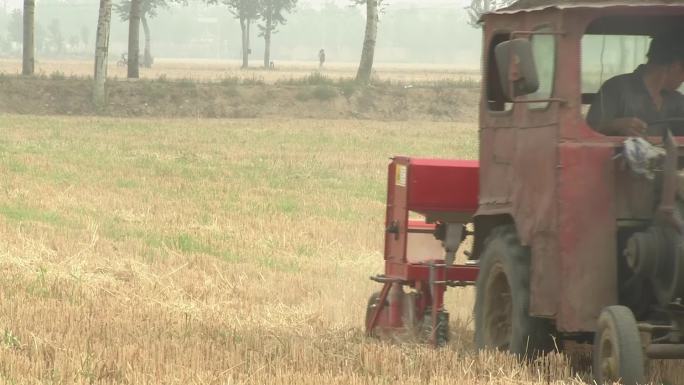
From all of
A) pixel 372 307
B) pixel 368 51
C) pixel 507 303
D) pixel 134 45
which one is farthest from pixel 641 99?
pixel 134 45

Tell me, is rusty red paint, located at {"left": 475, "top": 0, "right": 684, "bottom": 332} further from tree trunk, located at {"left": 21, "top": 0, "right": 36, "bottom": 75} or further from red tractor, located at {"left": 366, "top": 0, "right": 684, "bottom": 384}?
tree trunk, located at {"left": 21, "top": 0, "right": 36, "bottom": 75}

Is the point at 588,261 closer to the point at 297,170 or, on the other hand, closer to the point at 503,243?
the point at 503,243

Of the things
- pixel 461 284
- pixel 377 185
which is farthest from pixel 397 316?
pixel 377 185

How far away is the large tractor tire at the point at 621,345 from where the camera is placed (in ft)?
21.9

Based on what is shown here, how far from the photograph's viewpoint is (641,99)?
7.59 metres

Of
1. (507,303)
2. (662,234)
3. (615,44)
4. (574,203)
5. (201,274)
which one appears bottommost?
(201,274)

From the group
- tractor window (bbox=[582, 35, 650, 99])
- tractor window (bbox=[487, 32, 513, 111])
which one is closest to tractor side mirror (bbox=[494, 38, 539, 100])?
tractor window (bbox=[582, 35, 650, 99])

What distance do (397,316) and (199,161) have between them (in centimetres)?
1615

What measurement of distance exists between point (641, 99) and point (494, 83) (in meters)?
1.15

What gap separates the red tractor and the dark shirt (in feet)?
0.23

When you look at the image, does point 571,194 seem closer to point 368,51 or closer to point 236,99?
point 236,99

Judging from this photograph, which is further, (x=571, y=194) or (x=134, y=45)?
(x=134, y=45)

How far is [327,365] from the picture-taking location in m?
7.62

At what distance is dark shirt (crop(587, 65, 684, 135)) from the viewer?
7555mm
